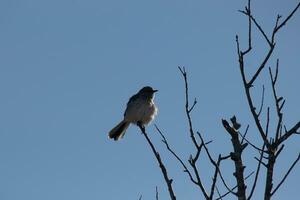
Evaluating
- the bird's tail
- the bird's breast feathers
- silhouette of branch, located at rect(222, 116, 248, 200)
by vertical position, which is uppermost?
the bird's breast feathers

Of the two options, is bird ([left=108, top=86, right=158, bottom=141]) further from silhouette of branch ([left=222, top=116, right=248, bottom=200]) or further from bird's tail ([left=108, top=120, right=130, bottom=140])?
silhouette of branch ([left=222, top=116, right=248, bottom=200])

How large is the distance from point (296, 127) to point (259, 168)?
35cm

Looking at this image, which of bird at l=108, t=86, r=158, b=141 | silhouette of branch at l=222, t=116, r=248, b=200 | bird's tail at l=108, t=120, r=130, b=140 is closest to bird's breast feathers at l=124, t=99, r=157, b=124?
bird at l=108, t=86, r=158, b=141

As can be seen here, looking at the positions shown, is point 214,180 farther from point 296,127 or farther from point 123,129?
point 123,129

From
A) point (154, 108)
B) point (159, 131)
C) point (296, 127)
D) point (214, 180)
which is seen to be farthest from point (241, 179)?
point (154, 108)

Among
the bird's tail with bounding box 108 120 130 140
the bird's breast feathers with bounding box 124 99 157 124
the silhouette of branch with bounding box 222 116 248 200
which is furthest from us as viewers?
the bird's tail with bounding box 108 120 130 140

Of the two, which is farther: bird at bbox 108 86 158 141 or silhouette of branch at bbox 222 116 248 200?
bird at bbox 108 86 158 141

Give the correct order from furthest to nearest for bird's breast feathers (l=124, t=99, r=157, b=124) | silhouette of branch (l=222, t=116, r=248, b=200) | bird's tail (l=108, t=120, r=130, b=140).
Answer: bird's tail (l=108, t=120, r=130, b=140) < bird's breast feathers (l=124, t=99, r=157, b=124) < silhouette of branch (l=222, t=116, r=248, b=200)

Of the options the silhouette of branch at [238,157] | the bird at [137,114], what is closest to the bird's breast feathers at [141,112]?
the bird at [137,114]

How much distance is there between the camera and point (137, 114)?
1572 centimetres

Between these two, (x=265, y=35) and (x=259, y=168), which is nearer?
(x=259, y=168)

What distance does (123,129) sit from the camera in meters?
16.0

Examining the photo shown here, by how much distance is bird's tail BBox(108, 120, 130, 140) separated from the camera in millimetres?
15844

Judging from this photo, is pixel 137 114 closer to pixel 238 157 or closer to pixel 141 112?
pixel 141 112
